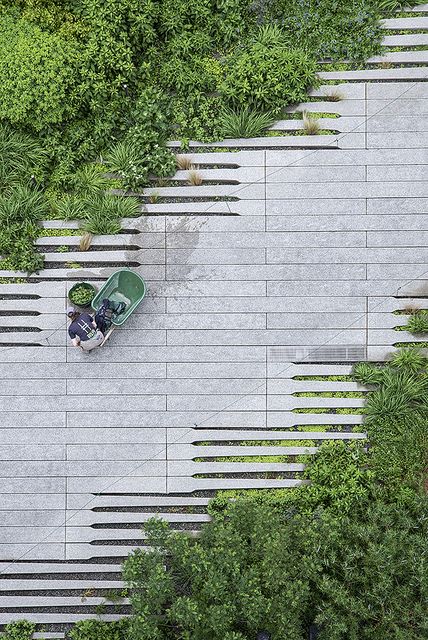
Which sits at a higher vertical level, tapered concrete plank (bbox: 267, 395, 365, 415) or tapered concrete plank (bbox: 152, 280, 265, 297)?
tapered concrete plank (bbox: 152, 280, 265, 297)

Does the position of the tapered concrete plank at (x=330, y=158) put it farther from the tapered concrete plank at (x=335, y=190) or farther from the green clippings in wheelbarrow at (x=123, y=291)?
the green clippings in wheelbarrow at (x=123, y=291)

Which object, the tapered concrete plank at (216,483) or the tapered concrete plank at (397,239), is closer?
the tapered concrete plank at (216,483)

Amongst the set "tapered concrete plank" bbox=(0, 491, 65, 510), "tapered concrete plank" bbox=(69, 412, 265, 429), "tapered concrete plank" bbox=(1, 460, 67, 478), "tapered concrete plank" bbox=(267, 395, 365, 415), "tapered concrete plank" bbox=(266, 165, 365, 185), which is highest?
"tapered concrete plank" bbox=(266, 165, 365, 185)

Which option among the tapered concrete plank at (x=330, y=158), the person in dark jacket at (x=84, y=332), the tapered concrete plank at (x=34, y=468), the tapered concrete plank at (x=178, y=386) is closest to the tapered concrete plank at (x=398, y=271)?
the tapered concrete plank at (x=330, y=158)

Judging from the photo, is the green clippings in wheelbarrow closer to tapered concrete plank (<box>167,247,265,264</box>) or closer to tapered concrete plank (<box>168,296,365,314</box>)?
tapered concrete plank (<box>167,247,265,264</box>)

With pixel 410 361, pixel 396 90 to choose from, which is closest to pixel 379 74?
pixel 396 90

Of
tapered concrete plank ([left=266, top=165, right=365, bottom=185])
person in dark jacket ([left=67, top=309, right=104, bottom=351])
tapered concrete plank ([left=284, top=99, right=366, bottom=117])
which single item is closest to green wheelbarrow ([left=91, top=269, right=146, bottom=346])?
person in dark jacket ([left=67, top=309, right=104, bottom=351])
